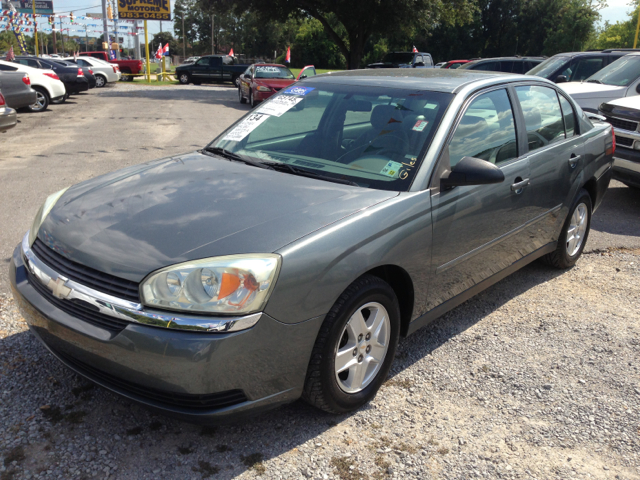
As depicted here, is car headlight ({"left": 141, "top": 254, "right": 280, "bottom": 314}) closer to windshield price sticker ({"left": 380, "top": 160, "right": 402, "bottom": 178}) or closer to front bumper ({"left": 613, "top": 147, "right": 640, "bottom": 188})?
windshield price sticker ({"left": 380, "top": 160, "right": 402, "bottom": 178})

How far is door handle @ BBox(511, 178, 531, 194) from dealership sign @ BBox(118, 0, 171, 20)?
3726cm

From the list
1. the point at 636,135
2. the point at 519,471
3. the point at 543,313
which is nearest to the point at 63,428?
the point at 519,471

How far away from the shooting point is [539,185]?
13.3 ft

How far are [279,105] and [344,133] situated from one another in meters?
0.74

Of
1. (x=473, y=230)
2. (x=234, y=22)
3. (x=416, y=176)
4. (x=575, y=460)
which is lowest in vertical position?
(x=575, y=460)

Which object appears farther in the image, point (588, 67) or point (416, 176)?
point (588, 67)

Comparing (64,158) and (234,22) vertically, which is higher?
(234,22)

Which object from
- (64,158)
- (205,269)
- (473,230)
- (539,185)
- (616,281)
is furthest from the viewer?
(64,158)

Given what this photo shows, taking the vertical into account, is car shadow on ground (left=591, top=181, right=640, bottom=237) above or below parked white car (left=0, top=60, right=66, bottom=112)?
below

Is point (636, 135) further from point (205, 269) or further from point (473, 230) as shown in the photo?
point (205, 269)

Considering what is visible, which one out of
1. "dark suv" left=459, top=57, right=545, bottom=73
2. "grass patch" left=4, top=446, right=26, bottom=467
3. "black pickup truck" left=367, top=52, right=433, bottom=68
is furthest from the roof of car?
"black pickup truck" left=367, top=52, right=433, bottom=68

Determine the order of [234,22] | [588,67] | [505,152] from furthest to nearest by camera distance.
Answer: [234,22] < [588,67] < [505,152]

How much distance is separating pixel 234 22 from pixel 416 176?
89831 mm

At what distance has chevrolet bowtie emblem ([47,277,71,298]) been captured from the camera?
2.53 m
